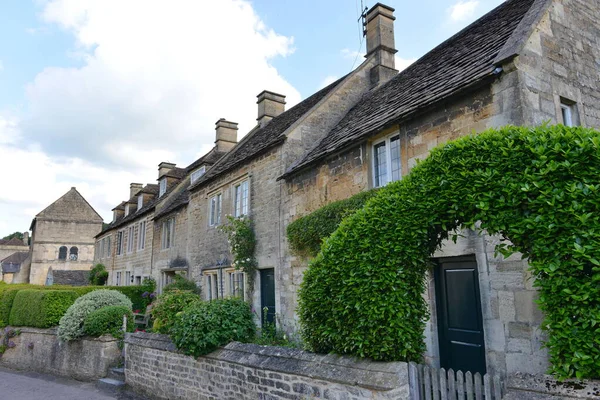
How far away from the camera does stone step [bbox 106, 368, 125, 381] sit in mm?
11678

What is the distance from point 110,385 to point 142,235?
16.5 m

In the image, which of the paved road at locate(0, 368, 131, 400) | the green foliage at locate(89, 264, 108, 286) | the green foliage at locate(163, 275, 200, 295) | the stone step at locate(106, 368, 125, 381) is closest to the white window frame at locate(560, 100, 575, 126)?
the paved road at locate(0, 368, 131, 400)

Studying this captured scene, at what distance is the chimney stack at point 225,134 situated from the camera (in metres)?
23.6

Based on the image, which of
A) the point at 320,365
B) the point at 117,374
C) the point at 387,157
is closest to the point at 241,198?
the point at 117,374

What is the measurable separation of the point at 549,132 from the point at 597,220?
1.03 metres

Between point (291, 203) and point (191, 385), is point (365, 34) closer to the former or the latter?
point (291, 203)

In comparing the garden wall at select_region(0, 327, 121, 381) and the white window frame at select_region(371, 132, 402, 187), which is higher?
the white window frame at select_region(371, 132, 402, 187)

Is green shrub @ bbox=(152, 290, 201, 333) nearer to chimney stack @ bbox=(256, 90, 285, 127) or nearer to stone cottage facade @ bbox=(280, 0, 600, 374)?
stone cottage facade @ bbox=(280, 0, 600, 374)

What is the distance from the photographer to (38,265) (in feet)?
164

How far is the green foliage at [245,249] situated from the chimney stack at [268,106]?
7.41 metres

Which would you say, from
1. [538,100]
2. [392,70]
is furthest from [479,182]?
[392,70]

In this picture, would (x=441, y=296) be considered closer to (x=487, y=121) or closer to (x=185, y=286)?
(x=487, y=121)

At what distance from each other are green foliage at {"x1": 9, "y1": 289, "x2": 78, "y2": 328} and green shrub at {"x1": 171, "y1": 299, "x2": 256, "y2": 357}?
325 inches

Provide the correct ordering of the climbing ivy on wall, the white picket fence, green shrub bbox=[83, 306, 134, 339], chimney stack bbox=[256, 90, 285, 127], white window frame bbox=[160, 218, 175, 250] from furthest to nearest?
white window frame bbox=[160, 218, 175, 250], chimney stack bbox=[256, 90, 285, 127], green shrub bbox=[83, 306, 134, 339], the white picket fence, the climbing ivy on wall
